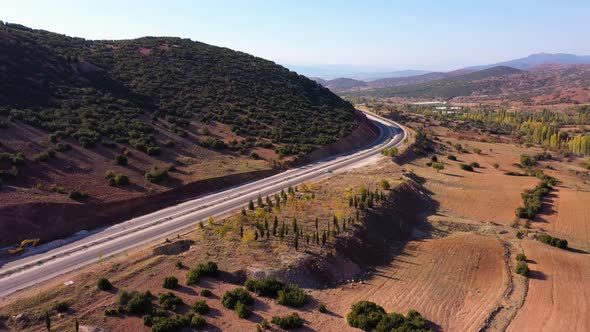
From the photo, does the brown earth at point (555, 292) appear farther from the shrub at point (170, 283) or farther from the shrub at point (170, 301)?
the shrub at point (170, 283)

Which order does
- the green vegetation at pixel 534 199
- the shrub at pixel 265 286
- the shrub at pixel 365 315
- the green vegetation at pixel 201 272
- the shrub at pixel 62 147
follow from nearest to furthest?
the shrub at pixel 365 315, the shrub at pixel 265 286, the green vegetation at pixel 201 272, the green vegetation at pixel 534 199, the shrub at pixel 62 147

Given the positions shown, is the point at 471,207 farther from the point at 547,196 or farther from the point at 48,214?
the point at 48,214

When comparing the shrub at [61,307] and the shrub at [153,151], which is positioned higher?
the shrub at [153,151]

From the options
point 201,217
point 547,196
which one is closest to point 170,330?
point 201,217

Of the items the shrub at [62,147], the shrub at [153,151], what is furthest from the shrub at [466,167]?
the shrub at [62,147]

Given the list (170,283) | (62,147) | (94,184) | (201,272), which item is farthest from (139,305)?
(62,147)

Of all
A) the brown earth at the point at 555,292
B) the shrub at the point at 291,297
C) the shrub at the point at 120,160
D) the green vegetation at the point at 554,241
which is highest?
the shrub at the point at 120,160

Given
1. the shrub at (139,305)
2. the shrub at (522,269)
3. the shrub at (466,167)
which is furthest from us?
the shrub at (466,167)

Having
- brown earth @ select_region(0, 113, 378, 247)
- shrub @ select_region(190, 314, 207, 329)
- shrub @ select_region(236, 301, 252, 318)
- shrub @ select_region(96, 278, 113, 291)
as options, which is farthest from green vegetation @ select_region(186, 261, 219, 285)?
brown earth @ select_region(0, 113, 378, 247)
